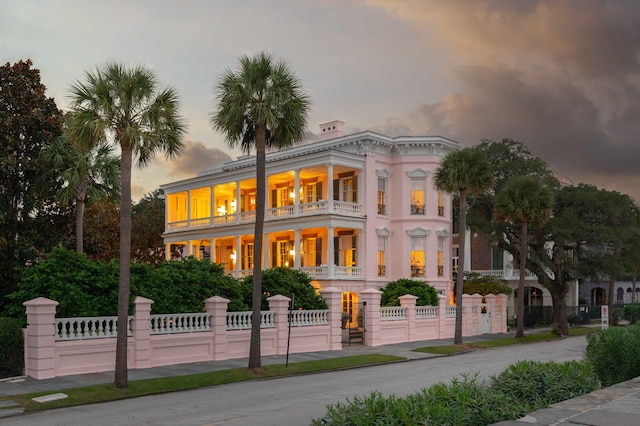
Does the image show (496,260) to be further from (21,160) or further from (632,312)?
(21,160)

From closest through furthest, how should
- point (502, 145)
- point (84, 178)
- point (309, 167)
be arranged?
1. point (84, 178)
2. point (309, 167)
3. point (502, 145)

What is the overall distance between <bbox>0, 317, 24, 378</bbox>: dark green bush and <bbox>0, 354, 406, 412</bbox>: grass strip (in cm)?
346

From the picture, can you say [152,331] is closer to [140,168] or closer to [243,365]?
[243,365]

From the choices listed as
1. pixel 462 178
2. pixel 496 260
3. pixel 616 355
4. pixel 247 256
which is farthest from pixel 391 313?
pixel 496 260

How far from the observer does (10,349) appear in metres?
20.8

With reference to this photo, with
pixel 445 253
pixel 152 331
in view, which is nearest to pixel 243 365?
pixel 152 331

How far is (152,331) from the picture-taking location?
24.0m

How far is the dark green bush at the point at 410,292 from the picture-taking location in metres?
42.2

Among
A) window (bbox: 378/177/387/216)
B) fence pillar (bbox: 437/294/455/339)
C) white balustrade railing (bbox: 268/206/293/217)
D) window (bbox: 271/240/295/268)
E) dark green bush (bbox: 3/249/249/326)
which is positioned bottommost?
fence pillar (bbox: 437/294/455/339)

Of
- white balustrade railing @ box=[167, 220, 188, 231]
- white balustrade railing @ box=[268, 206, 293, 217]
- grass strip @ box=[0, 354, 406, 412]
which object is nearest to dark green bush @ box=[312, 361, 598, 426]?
grass strip @ box=[0, 354, 406, 412]

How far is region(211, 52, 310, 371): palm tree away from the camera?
76.9 feet

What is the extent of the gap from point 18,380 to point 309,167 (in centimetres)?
2810

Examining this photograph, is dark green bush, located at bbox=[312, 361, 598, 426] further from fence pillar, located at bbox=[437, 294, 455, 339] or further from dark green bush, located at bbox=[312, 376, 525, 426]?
fence pillar, located at bbox=[437, 294, 455, 339]

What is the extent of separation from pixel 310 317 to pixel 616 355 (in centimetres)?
1752
